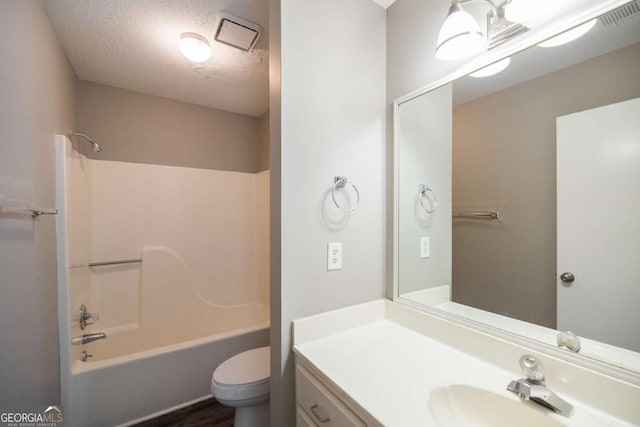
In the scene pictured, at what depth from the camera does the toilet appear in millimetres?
1359

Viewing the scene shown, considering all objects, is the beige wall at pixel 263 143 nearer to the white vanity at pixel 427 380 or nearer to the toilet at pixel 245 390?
the toilet at pixel 245 390

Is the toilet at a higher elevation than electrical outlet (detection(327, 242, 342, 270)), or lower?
lower

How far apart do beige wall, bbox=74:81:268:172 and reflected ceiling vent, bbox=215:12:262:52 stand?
1.15 m

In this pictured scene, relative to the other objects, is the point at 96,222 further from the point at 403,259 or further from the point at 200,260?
the point at 403,259

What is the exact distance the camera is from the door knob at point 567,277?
0.86 meters

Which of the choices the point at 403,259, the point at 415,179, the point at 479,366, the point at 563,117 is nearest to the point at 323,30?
the point at 415,179

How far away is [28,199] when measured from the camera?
3.81ft

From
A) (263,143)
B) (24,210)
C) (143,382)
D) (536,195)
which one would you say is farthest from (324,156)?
(143,382)

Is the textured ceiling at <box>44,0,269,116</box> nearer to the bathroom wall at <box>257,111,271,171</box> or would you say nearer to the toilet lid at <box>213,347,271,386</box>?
the bathroom wall at <box>257,111,271,171</box>

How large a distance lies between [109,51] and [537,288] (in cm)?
277

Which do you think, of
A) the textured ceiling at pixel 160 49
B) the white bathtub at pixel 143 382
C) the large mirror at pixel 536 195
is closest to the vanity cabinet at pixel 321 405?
the large mirror at pixel 536 195

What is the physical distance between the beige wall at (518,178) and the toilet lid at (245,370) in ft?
3.90

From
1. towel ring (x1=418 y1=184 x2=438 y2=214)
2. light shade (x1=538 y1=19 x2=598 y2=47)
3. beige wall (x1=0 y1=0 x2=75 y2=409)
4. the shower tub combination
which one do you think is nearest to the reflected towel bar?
beige wall (x1=0 y1=0 x2=75 y2=409)

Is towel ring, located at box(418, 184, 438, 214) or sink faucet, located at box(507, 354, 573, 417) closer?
sink faucet, located at box(507, 354, 573, 417)
